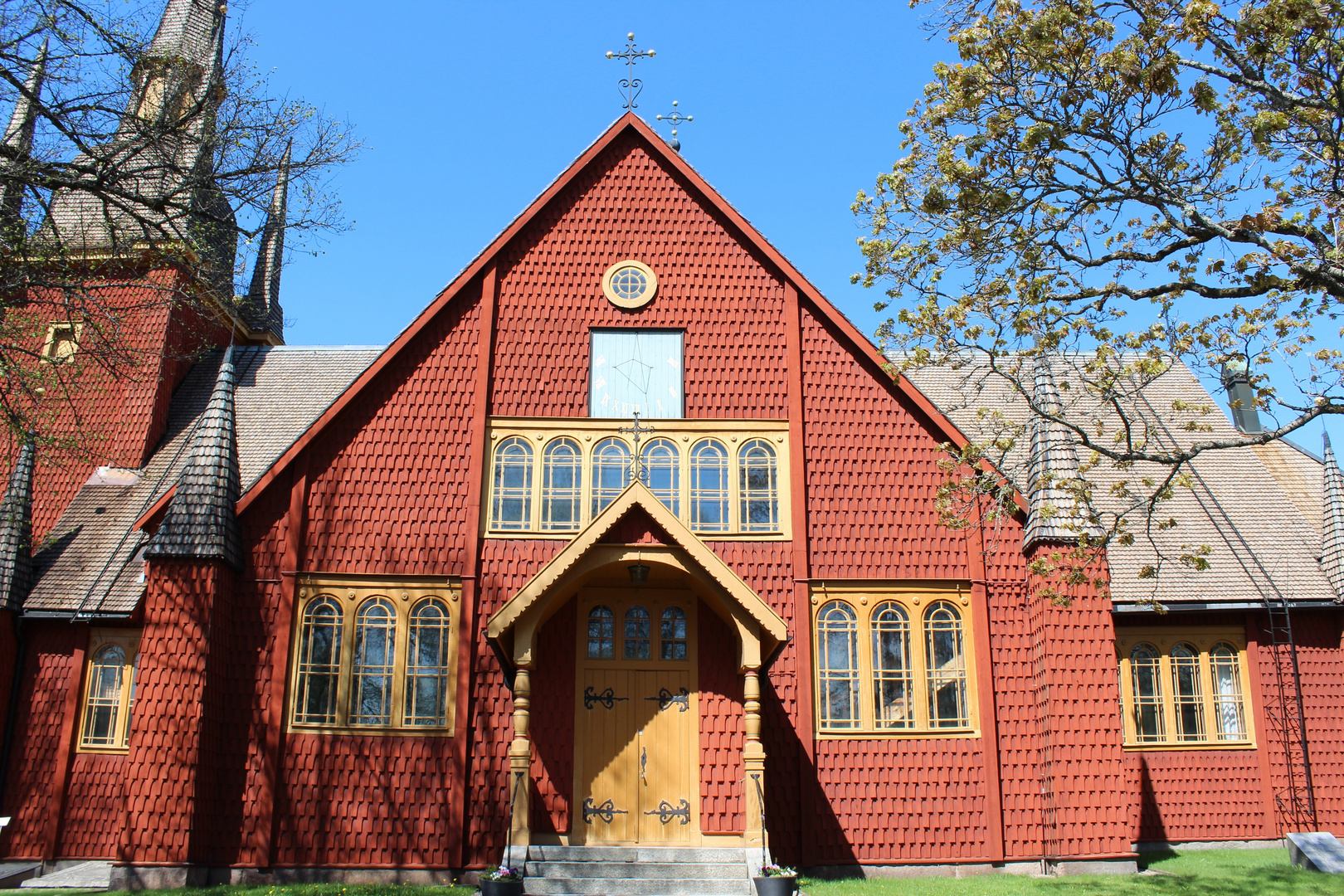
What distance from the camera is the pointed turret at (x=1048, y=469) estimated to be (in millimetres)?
15055

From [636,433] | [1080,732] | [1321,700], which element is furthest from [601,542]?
[1321,700]

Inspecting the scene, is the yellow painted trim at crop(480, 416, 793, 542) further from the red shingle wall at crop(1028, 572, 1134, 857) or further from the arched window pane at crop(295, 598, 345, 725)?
the red shingle wall at crop(1028, 572, 1134, 857)

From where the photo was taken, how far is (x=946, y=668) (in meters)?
15.2

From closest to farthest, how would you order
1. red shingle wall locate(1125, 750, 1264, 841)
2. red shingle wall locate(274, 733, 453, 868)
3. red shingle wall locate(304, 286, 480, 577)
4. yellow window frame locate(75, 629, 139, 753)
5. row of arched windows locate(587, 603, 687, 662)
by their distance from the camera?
red shingle wall locate(274, 733, 453, 868) < row of arched windows locate(587, 603, 687, 662) < red shingle wall locate(304, 286, 480, 577) < red shingle wall locate(1125, 750, 1264, 841) < yellow window frame locate(75, 629, 139, 753)

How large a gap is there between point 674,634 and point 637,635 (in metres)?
0.51

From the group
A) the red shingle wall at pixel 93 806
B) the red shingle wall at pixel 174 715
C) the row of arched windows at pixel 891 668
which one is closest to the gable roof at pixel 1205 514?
the row of arched windows at pixel 891 668

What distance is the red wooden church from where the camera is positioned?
1420 cm

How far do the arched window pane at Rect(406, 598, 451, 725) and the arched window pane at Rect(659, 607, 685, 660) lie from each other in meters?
3.01

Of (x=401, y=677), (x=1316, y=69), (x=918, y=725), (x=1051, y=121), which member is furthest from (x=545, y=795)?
(x=1316, y=69)

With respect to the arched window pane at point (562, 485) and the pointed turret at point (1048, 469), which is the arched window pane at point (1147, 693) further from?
the arched window pane at point (562, 485)

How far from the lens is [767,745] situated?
14.6m

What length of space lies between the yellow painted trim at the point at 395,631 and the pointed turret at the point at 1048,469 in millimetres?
8200

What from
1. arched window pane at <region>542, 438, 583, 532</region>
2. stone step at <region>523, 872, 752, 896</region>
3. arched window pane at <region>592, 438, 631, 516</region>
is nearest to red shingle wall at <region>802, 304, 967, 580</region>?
arched window pane at <region>592, 438, 631, 516</region>

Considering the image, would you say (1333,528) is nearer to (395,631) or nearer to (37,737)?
(395,631)
